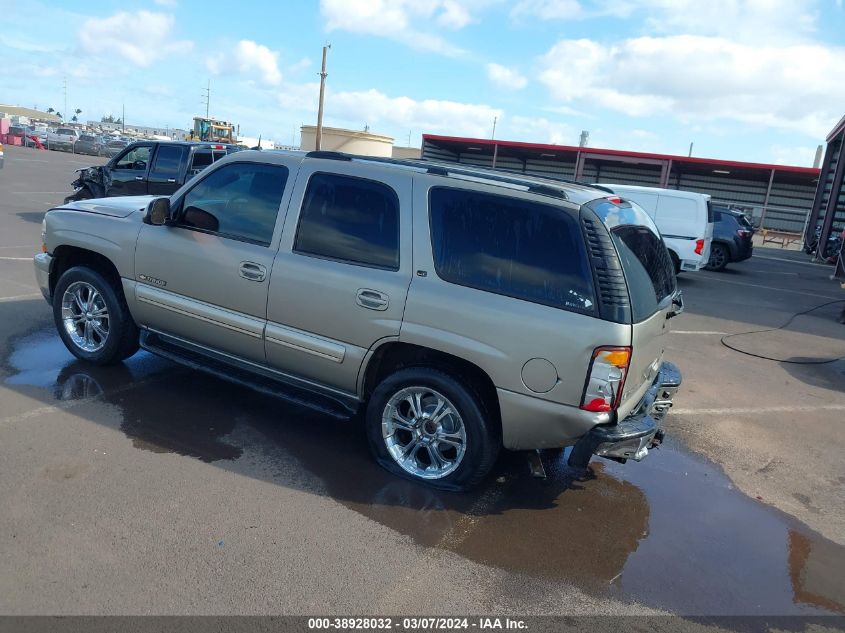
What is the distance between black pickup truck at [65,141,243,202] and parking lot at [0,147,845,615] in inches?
256

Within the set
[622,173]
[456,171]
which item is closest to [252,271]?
[456,171]

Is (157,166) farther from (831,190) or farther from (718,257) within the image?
(831,190)

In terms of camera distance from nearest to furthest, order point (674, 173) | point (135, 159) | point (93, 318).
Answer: point (93, 318) < point (135, 159) < point (674, 173)

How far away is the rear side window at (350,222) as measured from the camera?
13.4ft

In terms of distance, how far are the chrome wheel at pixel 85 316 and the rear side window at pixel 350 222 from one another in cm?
206

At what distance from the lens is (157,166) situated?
12008 millimetres

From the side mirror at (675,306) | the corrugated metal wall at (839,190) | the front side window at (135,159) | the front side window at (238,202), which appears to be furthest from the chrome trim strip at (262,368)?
the corrugated metal wall at (839,190)

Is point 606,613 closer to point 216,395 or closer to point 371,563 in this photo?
point 371,563

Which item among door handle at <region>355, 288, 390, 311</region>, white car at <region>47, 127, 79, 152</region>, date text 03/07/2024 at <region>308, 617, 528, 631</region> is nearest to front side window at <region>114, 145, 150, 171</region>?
door handle at <region>355, 288, 390, 311</region>

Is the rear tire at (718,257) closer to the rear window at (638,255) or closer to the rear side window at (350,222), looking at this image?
the rear window at (638,255)

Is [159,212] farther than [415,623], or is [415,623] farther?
[159,212]

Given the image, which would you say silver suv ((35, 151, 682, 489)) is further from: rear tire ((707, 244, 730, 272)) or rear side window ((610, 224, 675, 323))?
rear tire ((707, 244, 730, 272))

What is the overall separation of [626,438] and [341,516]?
1636 mm

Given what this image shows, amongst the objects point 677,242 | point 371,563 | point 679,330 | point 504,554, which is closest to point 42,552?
point 371,563
